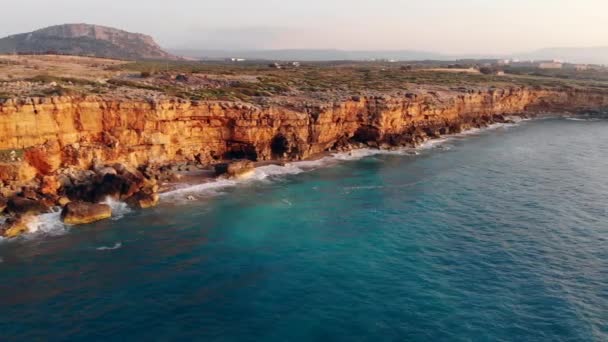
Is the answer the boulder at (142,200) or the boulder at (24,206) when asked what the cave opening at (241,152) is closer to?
the boulder at (142,200)

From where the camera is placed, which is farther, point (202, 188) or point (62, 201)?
point (202, 188)

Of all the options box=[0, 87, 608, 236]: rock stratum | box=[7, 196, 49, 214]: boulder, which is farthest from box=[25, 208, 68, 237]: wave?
box=[0, 87, 608, 236]: rock stratum

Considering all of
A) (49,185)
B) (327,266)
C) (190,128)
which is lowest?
(327,266)

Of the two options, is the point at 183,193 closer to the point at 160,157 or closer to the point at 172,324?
the point at 160,157

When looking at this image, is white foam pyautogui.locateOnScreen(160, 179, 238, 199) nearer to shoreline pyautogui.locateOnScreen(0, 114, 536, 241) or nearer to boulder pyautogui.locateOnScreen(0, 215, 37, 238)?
shoreline pyautogui.locateOnScreen(0, 114, 536, 241)

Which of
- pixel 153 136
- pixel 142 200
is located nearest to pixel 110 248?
pixel 142 200

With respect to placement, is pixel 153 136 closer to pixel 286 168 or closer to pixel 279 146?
pixel 286 168

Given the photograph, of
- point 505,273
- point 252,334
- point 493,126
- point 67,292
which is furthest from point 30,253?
point 493,126
